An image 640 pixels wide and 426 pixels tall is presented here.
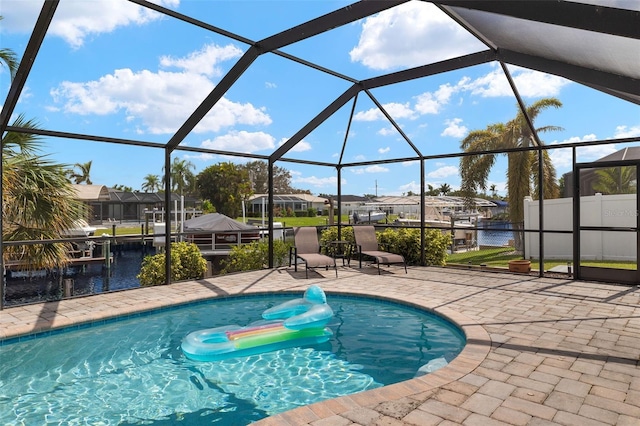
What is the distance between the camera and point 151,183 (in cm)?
5884

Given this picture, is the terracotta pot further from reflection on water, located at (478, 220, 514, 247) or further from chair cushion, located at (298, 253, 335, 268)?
reflection on water, located at (478, 220, 514, 247)

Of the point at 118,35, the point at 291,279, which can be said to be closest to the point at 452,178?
the point at 291,279

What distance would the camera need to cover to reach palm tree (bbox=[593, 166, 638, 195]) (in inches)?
250

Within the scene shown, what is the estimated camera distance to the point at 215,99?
5.86 meters

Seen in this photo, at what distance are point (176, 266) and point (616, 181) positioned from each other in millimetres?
7743

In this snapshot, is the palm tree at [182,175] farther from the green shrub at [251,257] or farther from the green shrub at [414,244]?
the green shrub at [414,244]

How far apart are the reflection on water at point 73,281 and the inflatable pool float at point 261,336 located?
5290 mm

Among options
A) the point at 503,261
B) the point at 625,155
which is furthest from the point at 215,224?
the point at 625,155

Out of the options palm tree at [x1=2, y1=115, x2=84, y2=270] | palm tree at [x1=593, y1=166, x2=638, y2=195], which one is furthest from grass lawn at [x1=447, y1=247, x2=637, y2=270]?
palm tree at [x1=2, y1=115, x2=84, y2=270]

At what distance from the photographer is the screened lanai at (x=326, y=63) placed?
157 inches

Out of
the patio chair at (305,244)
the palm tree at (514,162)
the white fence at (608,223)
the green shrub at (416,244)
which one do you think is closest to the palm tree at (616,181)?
the white fence at (608,223)

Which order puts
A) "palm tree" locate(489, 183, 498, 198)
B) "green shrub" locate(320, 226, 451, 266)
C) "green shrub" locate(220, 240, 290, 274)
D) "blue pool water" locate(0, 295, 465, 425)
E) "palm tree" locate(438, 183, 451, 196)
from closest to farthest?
"blue pool water" locate(0, 295, 465, 425) < "green shrub" locate(220, 240, 290, 274) < "green shrub" locate(320, 226, 451, 266) < "palm tree" locate(489, 183, 498, 198) < "palm tree" locate(438, 183, 451, 196)

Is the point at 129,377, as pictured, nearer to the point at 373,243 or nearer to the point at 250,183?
the point at 373,243

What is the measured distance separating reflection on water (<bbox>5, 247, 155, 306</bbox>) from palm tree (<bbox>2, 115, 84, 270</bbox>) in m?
2.96
